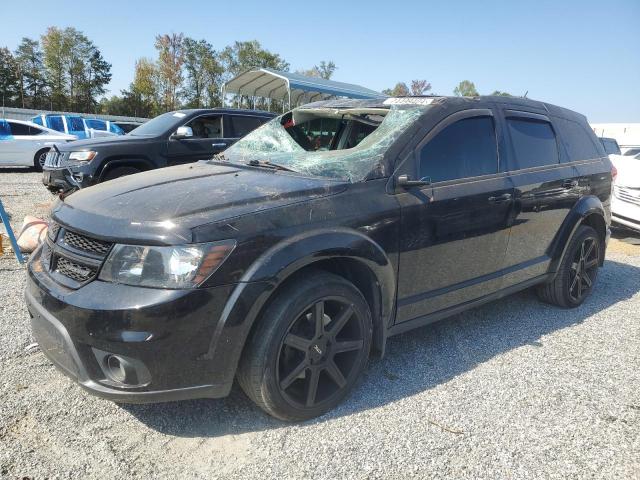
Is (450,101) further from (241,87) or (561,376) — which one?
(241,87)

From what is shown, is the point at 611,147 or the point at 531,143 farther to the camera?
the point at 611,147

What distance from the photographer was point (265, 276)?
7.32 feet

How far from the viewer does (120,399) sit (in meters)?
2.16

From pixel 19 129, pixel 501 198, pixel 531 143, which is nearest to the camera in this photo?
pixel 501 198

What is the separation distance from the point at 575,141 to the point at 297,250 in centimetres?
336

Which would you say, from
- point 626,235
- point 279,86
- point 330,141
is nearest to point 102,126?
point 279,86

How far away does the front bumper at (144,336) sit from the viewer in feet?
6.76

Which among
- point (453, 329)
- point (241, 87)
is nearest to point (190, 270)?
point (453, 329)

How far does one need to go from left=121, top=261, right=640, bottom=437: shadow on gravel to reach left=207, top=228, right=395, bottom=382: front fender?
1.49 feet

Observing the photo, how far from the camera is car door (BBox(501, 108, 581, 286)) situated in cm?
362

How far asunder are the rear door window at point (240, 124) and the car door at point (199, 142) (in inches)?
8.5

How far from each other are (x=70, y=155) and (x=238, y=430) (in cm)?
608

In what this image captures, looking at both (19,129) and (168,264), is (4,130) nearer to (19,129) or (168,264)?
(19,129)

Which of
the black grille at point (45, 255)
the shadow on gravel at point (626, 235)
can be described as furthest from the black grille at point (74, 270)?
the shadow on gravel at point (626, 235)
